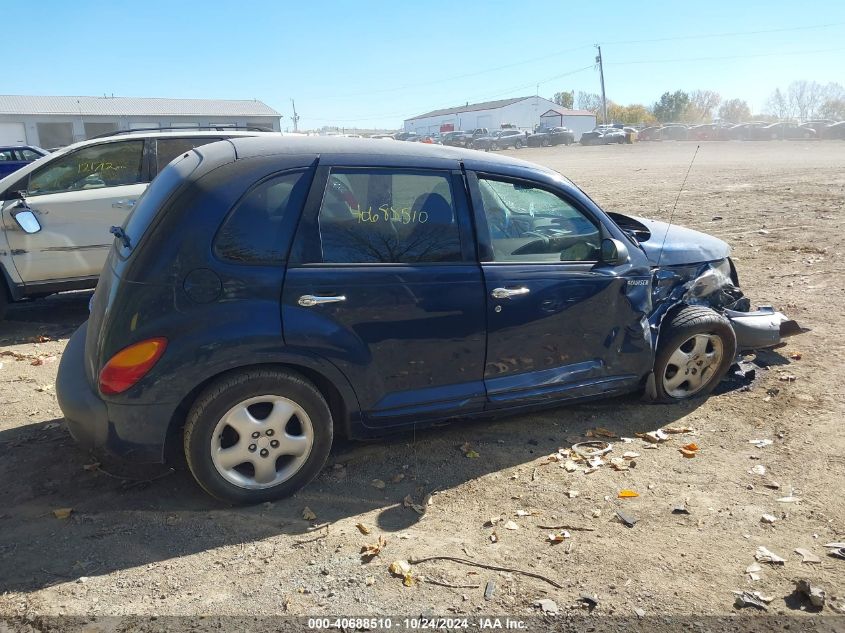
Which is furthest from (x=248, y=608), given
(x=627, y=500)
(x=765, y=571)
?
(x=765, y=571)

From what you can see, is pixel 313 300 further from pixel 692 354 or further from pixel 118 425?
pixel 692 354

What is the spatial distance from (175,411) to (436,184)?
6.29ft

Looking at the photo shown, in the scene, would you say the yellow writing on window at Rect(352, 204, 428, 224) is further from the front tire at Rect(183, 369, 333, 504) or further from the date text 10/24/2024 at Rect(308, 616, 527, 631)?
the date text 10/24/2024 at Rect(308, 616, 527, 631)

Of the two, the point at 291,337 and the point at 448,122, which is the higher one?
the point at 448,122

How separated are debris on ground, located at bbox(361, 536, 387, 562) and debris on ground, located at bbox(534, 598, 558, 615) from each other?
2.61ft

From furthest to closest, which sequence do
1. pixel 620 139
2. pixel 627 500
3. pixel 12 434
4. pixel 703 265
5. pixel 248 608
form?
pixel 620 139
pixel 703 265
pixel 12 434
pixel 627 500
pixel 248 608

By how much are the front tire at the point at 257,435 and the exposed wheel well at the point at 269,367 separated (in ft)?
0.13

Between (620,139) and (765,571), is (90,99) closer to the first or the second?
(620,139)

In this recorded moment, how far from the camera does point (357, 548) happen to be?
3.40 metres

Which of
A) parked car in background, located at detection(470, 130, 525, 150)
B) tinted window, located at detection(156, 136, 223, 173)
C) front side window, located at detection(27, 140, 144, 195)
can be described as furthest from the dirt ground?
parked car in background, located at detection(470, 130, 525, 150)

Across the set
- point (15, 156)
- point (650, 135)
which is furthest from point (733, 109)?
point (15, 156)

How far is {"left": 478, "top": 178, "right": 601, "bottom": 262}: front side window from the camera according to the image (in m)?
4.21

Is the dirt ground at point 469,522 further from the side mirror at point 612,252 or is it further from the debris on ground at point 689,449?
the side mirror at point 612,252

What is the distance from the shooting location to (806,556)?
3.33 metres
